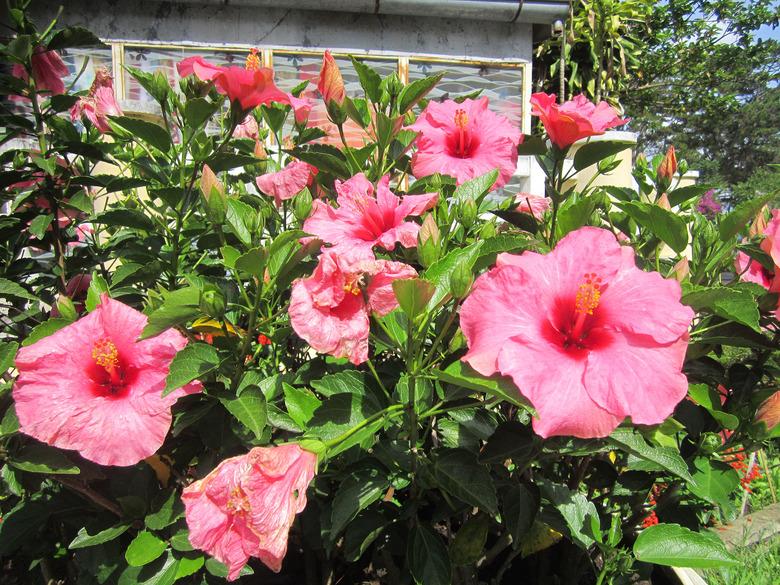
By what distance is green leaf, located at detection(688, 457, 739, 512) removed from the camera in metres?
1.07

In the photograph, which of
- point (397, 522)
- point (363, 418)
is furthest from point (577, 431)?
point (397, 522)

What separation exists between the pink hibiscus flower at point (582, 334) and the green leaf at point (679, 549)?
43 cm

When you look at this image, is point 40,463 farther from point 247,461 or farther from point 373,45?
point 373,45

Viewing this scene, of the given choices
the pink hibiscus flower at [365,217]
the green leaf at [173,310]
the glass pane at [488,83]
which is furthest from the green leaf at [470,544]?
the glass pane at [488,83]

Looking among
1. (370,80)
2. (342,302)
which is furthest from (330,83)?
(342,302)

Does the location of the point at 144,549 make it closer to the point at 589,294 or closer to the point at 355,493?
the point at 355,493

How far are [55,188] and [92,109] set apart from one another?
1.58ft

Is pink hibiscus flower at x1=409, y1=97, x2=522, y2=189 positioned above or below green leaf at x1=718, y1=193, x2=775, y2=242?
above

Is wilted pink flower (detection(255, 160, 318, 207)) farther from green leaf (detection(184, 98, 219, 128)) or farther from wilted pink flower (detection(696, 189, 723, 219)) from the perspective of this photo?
Result: wilted pink flower (detection(696, 189, 723, 219))

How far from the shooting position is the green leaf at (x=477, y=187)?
117cm

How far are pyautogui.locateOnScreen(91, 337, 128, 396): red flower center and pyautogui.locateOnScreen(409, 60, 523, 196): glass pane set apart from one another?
13.4 ft

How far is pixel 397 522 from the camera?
3.99 feet

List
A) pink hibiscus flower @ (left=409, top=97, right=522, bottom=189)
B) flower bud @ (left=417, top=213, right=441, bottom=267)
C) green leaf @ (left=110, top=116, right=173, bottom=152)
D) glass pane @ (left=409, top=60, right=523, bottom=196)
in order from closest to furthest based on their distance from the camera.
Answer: flower bud @ (left=417, top=213, right=441, bottom=267)
green leaf @ (left=110, top=116, right=173, bottom=152)
pink hibiscus flower @ (left=409, top=97, right=522, bottom=189)
glass pane @ (left=409, top=60, right=523, bottom=196)

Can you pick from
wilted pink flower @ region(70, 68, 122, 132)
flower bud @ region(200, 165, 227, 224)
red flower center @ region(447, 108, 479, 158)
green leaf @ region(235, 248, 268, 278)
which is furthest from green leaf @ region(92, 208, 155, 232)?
red flower center @ region(447, 108, 479, 158)
